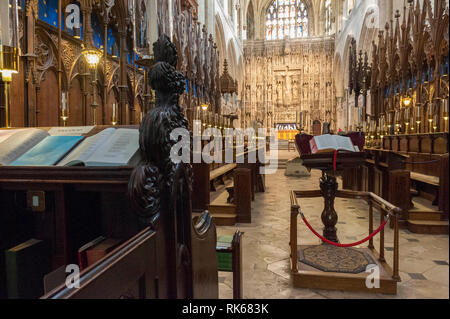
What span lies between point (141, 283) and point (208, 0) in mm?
17473

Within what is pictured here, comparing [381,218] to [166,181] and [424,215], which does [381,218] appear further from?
[166,181]

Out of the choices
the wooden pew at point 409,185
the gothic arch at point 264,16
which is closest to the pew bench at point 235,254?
the wooden pew at point 409,185

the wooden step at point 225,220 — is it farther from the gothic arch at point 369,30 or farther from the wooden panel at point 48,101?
the gothic arch at point 369,30

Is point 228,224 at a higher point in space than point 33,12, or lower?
lower

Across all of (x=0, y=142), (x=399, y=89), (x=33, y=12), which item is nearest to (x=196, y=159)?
(x=0, y=142)

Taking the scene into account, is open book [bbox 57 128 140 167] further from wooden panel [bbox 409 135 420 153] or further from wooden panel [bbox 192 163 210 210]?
wooden panel [bbox 409 135 420 153]

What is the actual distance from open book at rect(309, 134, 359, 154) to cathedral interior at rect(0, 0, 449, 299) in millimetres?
22

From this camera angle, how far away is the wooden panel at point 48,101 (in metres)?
4.92

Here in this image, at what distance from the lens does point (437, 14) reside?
634 centimetres

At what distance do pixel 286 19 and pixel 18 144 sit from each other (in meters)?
32.6

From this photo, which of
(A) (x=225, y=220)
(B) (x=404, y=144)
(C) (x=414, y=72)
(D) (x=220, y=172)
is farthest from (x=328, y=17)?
(A) (x=225, y=220)

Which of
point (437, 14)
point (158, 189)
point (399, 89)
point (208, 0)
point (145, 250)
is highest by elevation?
point (208, 0)

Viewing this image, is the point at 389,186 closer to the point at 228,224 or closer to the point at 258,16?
the point at 228,224

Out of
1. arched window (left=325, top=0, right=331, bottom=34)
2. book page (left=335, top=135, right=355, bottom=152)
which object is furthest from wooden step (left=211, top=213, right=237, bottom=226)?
arched window (left=325, top=0, right=331, bottom=34)
